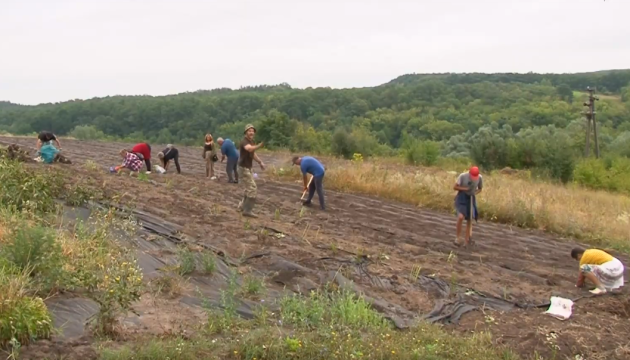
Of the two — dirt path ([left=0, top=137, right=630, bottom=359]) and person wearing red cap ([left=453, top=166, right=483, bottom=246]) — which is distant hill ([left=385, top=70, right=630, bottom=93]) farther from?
person wearing red cap ([left=453, top=166, right=483, bottom=246])

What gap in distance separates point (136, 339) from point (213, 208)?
5828 mm

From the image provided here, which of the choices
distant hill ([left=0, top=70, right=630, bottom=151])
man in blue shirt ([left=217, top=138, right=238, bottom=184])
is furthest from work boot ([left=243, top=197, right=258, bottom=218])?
distant hill ([left=0, top=70, right=630, bottom=151])

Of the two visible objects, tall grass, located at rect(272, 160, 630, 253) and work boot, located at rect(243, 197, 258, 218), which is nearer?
work boot, located at rect(243, 197, 258, 218)

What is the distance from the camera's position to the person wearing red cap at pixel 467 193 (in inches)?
404

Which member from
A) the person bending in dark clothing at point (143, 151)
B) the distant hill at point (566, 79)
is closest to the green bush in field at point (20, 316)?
the person bending in dark clothing at point (143, 151)

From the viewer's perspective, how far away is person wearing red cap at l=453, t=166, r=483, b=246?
1027 centimetres

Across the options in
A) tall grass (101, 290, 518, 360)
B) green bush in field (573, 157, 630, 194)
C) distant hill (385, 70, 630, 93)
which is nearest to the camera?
tall grass (101, 290, 518, 360)

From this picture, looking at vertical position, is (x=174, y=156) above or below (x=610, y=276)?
above

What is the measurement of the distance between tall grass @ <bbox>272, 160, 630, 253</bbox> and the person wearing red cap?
387cm

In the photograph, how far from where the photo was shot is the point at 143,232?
27.4ft

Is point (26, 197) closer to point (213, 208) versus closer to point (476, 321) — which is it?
point (213, 208)

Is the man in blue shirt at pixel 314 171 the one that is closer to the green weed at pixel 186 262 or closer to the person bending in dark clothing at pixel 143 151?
the person bending in dark clothing at pixel 143 151

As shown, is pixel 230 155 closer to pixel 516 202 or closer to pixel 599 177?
pixel 516 202

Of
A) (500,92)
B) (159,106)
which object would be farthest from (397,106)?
(159,106)
